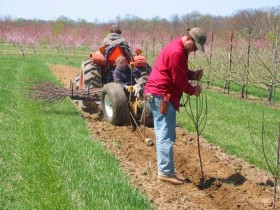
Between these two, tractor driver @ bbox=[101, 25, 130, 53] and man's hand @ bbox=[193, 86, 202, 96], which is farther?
tractor driver @ bbox=[101, 25, 130, 53]

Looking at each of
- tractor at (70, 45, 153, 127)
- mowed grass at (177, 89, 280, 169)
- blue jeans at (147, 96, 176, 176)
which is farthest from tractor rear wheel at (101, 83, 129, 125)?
blue jeans at (147, 96, 176, 176)

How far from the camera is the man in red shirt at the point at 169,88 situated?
209 inches

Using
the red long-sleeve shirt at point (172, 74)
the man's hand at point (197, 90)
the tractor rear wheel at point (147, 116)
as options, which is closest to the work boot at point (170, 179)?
the red long-sleeve shirt at point (172, 74)

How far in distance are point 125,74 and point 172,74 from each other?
3560 millimetres

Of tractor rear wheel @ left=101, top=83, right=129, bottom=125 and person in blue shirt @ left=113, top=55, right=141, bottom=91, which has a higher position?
person in blue shirt @ left=113, top=55, right=141, bottom=91

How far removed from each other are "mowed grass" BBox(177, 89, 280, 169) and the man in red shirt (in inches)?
39.3

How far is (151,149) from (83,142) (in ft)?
3.72

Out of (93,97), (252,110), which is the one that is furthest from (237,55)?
(93,97)

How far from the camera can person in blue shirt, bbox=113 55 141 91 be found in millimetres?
8570

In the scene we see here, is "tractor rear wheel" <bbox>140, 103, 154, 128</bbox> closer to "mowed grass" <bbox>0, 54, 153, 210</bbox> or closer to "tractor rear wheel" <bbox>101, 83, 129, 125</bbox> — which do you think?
"tractor rear wheel" <bbox>101, 83, 129, 125</bbox>

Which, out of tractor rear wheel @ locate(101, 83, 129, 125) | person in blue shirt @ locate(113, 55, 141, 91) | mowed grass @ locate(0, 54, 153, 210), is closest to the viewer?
mowed grass @ locate(0, 54, 153, 210)

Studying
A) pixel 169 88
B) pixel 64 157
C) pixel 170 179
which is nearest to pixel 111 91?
pixel 64 157

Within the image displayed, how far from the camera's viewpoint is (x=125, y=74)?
347 inches

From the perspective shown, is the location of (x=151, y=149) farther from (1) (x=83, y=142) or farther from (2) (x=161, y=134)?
(2) (x=161, y=134)
